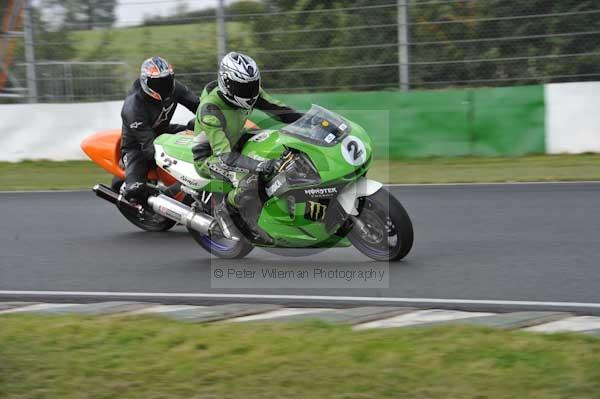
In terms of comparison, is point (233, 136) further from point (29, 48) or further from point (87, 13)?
point (29, 48)

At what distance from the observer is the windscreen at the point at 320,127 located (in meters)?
6.80

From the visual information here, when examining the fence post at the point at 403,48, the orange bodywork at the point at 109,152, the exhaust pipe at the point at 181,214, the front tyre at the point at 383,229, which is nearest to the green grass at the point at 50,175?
the orange bodywork at the point at 109,152

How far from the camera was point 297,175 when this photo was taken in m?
6.92

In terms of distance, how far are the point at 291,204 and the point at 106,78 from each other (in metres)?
9.18

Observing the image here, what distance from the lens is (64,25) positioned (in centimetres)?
1577

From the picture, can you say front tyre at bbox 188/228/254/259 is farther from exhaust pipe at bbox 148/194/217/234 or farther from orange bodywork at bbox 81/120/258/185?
orange bodywork at bbox 81/120/258/185

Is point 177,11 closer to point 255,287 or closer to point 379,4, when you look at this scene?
point 379,4

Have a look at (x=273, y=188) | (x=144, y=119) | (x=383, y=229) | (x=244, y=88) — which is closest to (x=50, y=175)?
(x=144, y=119)

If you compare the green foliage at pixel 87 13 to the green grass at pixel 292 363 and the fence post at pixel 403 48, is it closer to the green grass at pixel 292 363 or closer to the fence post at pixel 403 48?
the fence post at pixel 403 48

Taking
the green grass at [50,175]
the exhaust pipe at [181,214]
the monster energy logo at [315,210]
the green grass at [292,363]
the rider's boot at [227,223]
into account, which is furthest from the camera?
the green grass at [50,175]

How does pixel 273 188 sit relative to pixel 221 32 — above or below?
below

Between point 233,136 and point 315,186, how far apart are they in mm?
1002

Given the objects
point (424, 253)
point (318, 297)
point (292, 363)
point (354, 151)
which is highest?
point (354, 151)

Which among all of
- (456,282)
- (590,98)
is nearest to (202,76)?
(590,98)
